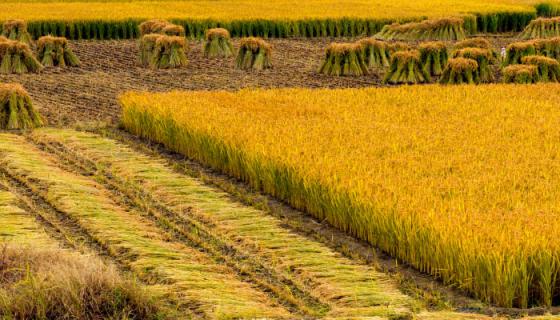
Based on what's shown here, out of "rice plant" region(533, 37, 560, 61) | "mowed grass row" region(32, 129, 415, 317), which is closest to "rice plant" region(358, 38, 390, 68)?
"rice plant" region(533, 37, 560, 61)

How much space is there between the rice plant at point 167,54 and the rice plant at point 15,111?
8.33 meters

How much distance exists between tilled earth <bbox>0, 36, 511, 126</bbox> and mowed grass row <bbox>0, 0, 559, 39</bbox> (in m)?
3.71

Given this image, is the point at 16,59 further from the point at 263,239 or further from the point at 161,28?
the point at 263,239

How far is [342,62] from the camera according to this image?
1024 inches

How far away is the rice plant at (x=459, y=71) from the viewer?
23156mm

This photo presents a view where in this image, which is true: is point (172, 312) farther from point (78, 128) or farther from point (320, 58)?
point (320, 58)

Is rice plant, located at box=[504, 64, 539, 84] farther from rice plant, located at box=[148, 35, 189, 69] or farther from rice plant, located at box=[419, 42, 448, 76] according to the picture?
rice plant, located at box=[148, 35, 189, 69]

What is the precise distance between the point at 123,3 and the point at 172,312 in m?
33.7

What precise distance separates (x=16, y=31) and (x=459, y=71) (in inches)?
507

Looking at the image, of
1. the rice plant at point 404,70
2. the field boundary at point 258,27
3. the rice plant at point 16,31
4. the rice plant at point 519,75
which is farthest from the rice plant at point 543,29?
the rice plant at point 16,31

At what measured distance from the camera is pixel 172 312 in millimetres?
9273

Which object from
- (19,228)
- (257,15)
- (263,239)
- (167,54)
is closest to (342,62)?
(167,54)

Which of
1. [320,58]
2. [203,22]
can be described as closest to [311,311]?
[320,58]

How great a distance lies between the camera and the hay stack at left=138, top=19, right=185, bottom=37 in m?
30.2
